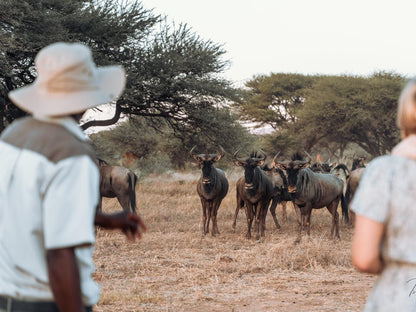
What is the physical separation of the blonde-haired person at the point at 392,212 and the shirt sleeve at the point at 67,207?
0.90 meters

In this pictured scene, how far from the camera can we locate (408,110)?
1.92 metres

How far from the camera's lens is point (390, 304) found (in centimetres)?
202

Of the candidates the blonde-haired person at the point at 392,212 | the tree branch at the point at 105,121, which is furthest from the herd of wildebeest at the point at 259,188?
the blonde-haired person at the point at 392,212

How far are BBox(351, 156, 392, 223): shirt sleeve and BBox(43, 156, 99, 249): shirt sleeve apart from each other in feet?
2.93

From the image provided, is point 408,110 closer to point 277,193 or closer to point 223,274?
point 223,274

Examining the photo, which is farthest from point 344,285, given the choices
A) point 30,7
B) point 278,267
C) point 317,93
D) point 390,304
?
point 317,93

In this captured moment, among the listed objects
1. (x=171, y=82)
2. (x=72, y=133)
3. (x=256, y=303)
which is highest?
(x=171, y=82)

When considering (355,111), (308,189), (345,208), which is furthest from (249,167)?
(355,111)

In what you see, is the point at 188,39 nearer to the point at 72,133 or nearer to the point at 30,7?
the point at 30,7

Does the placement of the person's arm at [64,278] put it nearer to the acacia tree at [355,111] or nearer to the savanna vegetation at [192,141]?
the savanna vegetation at [192,141]

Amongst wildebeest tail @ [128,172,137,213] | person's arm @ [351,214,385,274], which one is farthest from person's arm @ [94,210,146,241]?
wildebeest tail @ [128,172,137,213]

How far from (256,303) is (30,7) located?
9788mm

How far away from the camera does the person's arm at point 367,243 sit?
1.87 meters

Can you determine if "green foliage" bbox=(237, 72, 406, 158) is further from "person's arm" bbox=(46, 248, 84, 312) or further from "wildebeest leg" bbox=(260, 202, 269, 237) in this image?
"person's arm" bbox=(46, 248, 84, 312)
